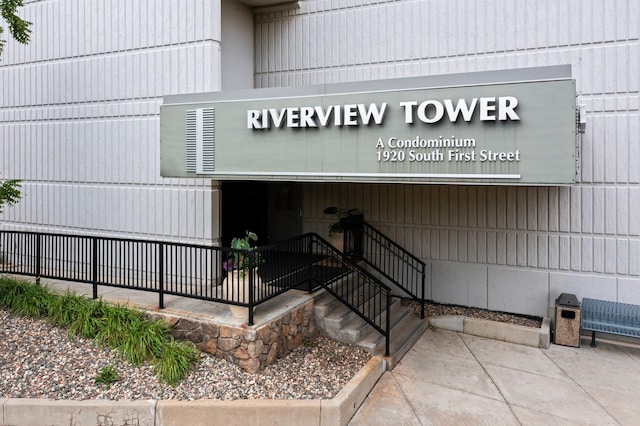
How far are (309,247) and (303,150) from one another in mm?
1523

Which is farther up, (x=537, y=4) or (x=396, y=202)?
(x=537, y=4)

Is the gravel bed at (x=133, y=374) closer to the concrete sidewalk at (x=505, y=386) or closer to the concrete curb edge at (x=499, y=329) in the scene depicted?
the concrete sidewalk at (x=505, y=386)

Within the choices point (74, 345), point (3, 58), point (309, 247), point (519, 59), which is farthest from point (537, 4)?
point (3, 58)

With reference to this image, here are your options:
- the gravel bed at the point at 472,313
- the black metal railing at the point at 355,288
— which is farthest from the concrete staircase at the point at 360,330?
the gravel bed at the point at 472,313

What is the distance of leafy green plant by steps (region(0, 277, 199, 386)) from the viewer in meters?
5.68

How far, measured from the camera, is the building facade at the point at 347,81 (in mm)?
7602

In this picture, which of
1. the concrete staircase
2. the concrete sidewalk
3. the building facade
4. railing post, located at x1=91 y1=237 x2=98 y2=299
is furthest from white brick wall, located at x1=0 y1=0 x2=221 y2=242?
the concrete sidewalk

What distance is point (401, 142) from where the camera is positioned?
5.99 metres

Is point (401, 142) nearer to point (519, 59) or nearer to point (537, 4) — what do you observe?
point (519, 59)

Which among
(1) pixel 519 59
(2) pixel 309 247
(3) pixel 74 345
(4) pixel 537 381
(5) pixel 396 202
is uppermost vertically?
(1) pixel 519 59

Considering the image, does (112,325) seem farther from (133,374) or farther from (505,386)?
(505,386)

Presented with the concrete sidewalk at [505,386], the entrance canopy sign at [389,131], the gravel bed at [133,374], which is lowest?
the concrete sidewalk at [505,386]

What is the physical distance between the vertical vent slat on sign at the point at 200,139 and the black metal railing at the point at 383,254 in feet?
9.94

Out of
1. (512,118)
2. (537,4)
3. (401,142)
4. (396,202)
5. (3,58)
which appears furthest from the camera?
(3,58)
